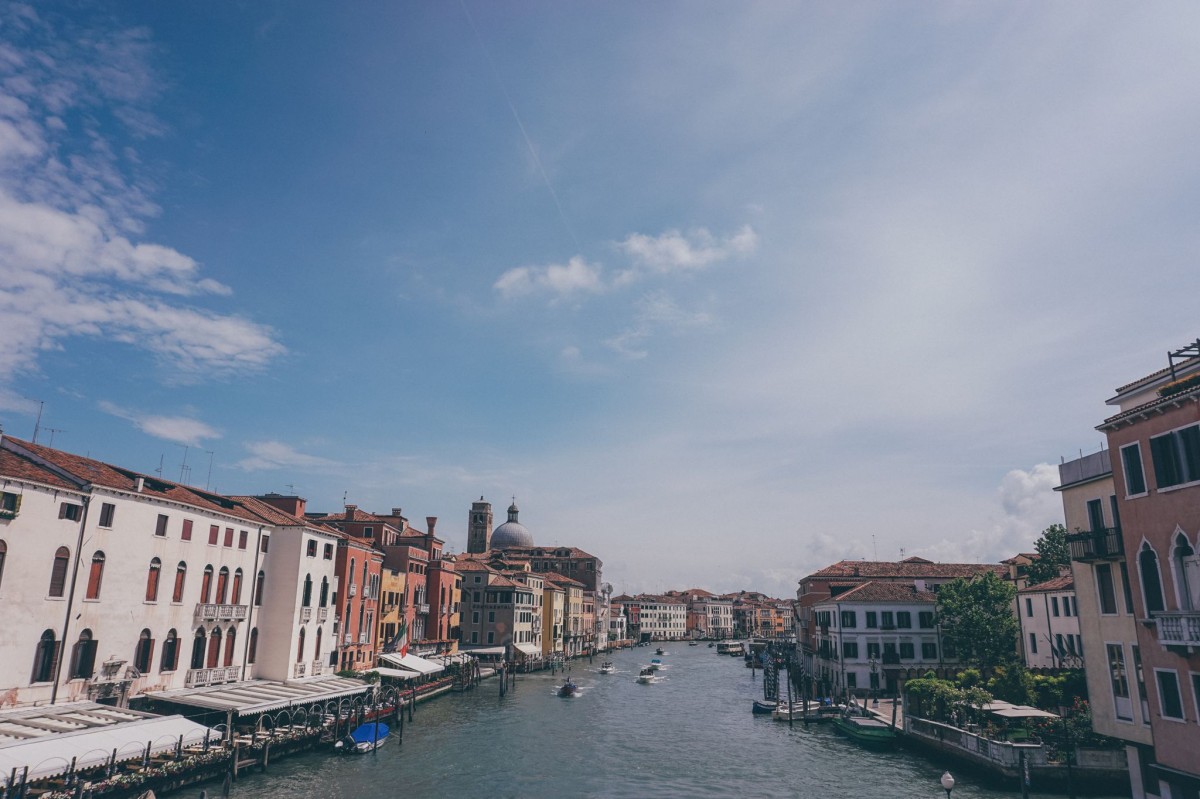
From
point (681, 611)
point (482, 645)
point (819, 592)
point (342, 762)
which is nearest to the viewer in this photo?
point (342, 762)

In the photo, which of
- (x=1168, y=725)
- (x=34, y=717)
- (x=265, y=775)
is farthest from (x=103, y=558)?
(x=1168, y=725)

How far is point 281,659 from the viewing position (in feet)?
124

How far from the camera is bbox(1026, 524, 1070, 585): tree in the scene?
187 feet

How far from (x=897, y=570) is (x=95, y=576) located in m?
57.5

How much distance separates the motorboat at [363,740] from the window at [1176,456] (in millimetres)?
32291

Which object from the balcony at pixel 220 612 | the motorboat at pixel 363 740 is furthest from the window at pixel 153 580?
the motorboat at pixel 363 740

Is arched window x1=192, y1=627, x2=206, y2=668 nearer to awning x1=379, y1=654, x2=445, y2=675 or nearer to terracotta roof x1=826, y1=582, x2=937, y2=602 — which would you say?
awning x1=379, y1=654, x2=445, y2=675

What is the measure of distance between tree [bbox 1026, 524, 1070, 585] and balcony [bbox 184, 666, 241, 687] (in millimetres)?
55431

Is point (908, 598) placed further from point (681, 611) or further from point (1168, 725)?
point (681, 611)

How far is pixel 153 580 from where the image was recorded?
1189 inches

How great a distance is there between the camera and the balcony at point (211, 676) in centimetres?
3203

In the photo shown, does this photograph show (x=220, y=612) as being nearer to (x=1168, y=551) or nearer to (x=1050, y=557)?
(x=1168, y=551)

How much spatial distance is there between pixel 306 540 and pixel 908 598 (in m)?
40.6

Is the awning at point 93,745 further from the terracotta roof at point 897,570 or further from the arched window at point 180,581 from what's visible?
the terracotta roof at point 897,570
